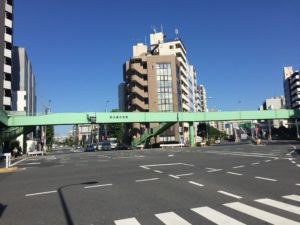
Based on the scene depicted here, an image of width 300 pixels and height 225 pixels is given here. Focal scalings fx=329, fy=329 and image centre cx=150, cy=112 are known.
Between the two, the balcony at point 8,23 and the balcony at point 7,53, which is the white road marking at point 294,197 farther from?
the balcony at point 8,23

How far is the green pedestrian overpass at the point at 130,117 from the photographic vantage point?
177ft

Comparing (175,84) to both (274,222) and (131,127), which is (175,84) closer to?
(131,127)

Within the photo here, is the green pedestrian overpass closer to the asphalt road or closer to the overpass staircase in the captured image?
the overpass staircase

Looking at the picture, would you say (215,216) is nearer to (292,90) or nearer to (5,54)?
(5,54)

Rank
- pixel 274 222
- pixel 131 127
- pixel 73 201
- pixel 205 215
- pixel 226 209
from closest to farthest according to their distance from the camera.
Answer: pixel 274 222 < pixel 205 215 < pixel 226 209 < pixel 73 201 < pixel 131 127

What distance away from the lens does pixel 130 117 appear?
201 feet

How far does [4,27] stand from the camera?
65125 mm

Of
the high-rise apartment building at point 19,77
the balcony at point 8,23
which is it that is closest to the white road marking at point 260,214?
the balcony at point 8,23

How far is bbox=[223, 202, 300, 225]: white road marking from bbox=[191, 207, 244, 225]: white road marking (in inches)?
23.5

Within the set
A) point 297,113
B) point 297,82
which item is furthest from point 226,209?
point 297,82

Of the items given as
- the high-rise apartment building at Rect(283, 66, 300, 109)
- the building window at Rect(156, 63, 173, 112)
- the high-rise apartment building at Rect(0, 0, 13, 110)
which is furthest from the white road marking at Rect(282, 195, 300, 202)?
the high-rise apartment building at Rect(283, 66, 300, 109)

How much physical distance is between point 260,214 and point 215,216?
3.32 ft

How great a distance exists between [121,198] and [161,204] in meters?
1.60

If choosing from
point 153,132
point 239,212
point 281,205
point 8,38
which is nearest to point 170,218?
→ point 239,212
